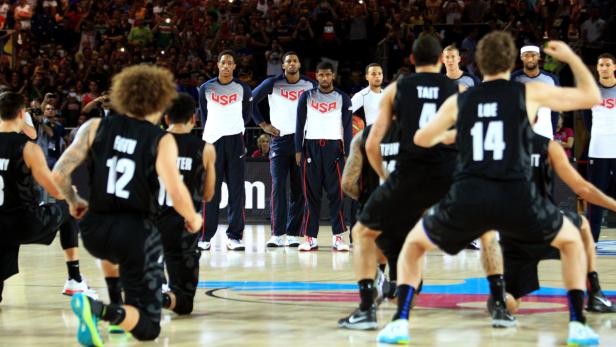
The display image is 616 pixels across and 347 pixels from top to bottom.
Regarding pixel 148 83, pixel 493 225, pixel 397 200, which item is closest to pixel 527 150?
pixel 493 225

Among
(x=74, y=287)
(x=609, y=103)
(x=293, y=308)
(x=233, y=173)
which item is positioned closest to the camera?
(x=293, y=308)

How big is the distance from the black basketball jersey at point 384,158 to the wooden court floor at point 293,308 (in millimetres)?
931

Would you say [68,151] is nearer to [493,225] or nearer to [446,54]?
[493,225]

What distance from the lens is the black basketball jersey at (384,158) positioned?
779 centimetres

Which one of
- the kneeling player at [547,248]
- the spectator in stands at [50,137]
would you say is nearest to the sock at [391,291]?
the kneeling player at [547,248]

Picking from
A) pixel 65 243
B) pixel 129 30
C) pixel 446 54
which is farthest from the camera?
pixel 129 30

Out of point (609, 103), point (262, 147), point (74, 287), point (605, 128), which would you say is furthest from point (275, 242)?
point (74, 287)

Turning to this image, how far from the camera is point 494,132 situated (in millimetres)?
6492

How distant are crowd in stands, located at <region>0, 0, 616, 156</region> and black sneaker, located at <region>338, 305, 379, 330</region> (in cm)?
1138

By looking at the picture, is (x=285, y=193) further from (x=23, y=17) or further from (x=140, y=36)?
(x=23, y=17)

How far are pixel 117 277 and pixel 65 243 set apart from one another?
6.18 ft

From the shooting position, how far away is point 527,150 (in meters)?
6.58

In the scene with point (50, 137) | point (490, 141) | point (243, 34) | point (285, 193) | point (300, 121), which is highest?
point (243, 34)

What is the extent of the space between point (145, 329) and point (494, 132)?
7.96 ft
